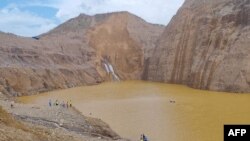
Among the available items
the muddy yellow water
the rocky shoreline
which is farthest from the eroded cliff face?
the rocky shoreline

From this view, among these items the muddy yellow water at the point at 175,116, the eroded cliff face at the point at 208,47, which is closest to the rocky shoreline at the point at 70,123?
the muddy yellow water at the point at 175,116

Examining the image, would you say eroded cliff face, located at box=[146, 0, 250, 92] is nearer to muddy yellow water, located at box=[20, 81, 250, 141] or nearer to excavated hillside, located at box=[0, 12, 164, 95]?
muddy yellow water, located at box=[20, 81, 250, 141]

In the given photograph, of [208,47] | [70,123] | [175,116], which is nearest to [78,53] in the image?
[208,47]

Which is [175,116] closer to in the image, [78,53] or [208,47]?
[208,47]

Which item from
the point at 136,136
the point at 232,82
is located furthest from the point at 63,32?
the point at 136,136

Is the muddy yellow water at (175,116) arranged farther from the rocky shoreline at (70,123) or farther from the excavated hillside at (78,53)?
the excavated hillside at (78,53)

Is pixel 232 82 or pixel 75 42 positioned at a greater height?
pixel 75 42

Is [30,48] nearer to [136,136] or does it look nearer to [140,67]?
[140,67]
